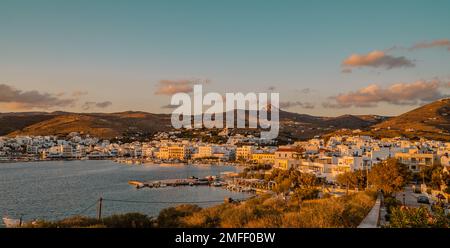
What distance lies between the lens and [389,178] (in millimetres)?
11445

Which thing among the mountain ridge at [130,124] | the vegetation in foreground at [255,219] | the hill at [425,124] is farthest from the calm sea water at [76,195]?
the mountain ridge at [130,124]

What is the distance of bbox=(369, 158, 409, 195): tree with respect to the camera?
36.7 feet

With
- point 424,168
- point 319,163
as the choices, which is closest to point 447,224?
point 424,168

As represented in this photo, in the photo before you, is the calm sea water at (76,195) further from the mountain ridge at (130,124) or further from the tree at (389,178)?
the mountain ridge at (130,124)

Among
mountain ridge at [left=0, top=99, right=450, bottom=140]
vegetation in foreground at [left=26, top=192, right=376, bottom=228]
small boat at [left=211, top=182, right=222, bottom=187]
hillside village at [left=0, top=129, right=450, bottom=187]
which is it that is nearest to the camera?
vegetation in foreground at [left=26, top=192, right=376, bottom=228]

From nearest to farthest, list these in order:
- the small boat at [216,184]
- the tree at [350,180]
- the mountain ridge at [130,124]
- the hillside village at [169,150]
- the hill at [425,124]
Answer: the tree at [350,180] < the small boat at [216,184] < the hillside village at [169,150] < the hill at [425,124] < the mountain ridge at [130,124]

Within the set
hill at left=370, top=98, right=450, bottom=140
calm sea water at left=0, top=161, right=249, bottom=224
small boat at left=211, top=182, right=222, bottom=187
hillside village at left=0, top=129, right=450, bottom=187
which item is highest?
hill at left=370, top=98, right=450, bottom=140

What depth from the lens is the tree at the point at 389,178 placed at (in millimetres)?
11194

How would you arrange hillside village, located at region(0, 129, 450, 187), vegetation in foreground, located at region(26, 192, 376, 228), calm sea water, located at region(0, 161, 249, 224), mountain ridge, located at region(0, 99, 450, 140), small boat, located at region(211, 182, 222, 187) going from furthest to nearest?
mountain ridge, located at region(0, 99, 450, 140) → hillside village, located at region(0, 129, 450, 187) → small boat, located at region(211, 182, 222, 187) → calm sea water, located at region(0, 161, 249, 224) → vegetation in foreground, located at region(26, 192, 376, 228)

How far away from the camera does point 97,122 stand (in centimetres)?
6350

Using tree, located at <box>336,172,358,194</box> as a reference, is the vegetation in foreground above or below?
above

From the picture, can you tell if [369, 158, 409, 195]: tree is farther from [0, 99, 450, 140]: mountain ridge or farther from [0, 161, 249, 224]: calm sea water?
[0, 99, 450, 140]: mountain ridge

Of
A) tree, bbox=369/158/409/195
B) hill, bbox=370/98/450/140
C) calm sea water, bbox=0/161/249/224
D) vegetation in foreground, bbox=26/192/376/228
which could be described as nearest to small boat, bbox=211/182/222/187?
calm sea water, bbox=0/161/249/224
